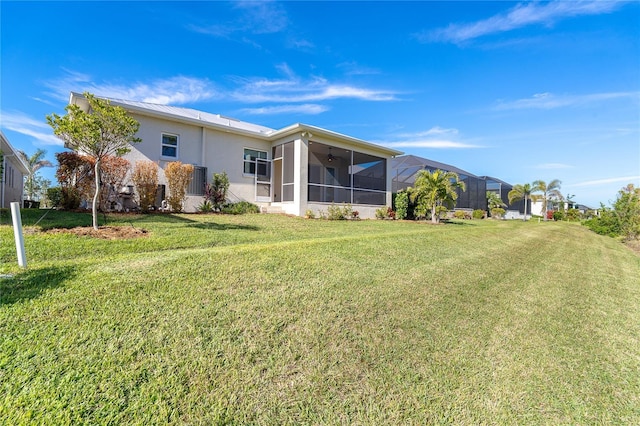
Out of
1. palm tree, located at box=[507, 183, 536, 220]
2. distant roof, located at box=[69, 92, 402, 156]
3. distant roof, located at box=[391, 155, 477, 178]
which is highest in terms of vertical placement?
distant roof, located at box=[391, 155, 477, 178]

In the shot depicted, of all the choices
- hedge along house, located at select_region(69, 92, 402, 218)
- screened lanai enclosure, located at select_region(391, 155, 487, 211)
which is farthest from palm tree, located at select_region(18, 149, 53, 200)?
screened lanai enclosure, located at select_region(391, 155, 487, 211)

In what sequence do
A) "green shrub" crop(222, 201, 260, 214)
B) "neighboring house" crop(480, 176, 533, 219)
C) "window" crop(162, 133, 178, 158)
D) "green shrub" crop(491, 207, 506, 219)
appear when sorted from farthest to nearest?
"neighboring house" crop(480, 176, 533, 219) < "green shrub" crop(491, 207, 506, 219) < "green shrub" crop(222, 201, 260, 214) < "window" crop(162, 133, 178, 158)

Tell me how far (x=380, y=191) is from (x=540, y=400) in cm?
1592

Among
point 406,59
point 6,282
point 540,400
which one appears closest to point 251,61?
point 406,59

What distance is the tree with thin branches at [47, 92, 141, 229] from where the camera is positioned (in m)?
6.21

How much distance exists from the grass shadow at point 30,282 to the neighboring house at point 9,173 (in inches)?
448

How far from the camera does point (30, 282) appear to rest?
3420 millimetres

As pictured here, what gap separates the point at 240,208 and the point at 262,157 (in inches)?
142

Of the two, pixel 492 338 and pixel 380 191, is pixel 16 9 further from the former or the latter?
pixel 380 191

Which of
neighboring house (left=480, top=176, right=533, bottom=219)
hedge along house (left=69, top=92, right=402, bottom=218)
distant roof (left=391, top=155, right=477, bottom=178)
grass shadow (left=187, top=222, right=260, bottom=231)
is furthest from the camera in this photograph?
neighboring house (left=480, top=176, right=533, bottom=219)

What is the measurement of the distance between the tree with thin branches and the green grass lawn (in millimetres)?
2324

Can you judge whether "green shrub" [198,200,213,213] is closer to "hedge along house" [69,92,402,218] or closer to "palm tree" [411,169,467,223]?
"hedge along house" [69,92,402,218]

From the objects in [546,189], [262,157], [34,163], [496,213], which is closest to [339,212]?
[262,157]

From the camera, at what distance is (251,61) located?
13539mm
